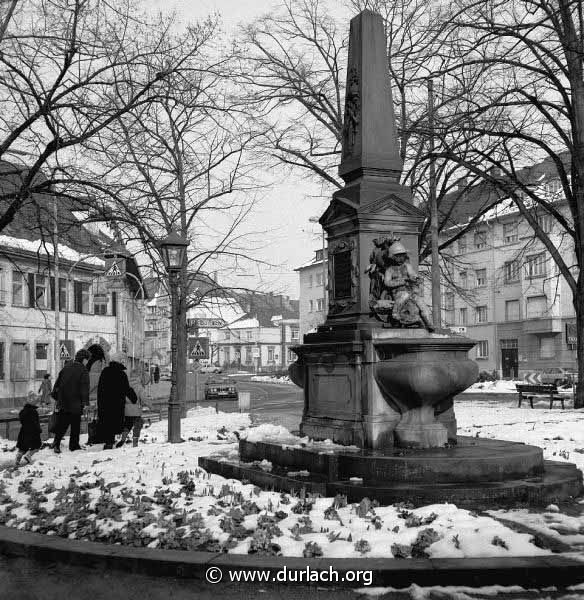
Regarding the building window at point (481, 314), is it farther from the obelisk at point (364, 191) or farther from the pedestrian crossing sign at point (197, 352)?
the obelisk at point (364, 191)

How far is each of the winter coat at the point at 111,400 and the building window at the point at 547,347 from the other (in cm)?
4473

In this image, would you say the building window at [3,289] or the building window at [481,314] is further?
the building window at [481,314]

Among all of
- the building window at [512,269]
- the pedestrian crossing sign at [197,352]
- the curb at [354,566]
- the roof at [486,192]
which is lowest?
the curb at [354,566]

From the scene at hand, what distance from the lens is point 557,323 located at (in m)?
51.8

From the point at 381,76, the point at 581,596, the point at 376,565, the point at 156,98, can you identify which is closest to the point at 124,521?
the point at 376,565

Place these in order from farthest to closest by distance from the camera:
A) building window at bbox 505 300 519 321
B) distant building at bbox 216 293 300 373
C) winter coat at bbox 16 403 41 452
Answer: distant building at bbox 216 293 300 373, building window at bbox 505 300 519 321, winter coat at bbox 16 403 41 452

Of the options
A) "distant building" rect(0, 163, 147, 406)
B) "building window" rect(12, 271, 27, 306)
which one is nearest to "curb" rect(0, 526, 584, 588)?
"distant building" rect(0, 163, 147, 406)

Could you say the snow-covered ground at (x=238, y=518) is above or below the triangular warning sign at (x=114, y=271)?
below

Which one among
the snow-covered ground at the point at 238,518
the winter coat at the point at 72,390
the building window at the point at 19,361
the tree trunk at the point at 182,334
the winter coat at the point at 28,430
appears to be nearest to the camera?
the snow-covered ground at the point at 238,518

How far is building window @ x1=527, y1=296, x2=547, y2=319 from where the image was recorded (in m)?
52.8

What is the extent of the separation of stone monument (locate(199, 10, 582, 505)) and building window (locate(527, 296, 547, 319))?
45224 mm

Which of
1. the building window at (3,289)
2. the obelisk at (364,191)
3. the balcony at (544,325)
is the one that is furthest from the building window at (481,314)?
the obelisk at (364,191)

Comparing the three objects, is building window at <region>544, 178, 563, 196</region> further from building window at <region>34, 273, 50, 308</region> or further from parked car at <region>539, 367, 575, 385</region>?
building window at <region>34, 273, 50, 308</region>

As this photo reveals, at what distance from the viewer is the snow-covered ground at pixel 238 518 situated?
5844 millimetres
